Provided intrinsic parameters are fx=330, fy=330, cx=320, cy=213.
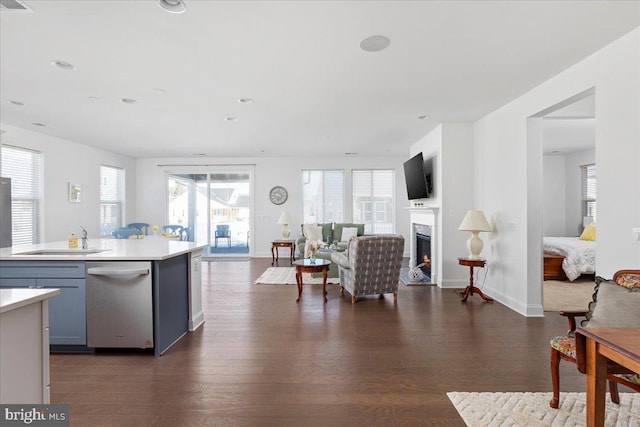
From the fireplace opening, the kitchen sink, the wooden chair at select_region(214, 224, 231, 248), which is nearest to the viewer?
the kitchen sink

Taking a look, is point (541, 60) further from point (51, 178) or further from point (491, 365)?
point (51, 178)

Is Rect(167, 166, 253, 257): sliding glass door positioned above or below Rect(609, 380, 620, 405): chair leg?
above

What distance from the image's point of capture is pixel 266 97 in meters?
3.98

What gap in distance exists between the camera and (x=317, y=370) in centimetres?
262

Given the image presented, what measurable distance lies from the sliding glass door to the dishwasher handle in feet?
19.4

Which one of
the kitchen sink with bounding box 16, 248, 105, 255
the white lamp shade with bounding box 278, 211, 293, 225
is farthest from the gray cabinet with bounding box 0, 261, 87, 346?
the white lamp shade with bounding box 278, 211, 293, 225

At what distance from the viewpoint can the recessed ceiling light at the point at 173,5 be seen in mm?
2121

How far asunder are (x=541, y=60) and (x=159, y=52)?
11.1 ft

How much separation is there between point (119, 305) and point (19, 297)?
1582 mm

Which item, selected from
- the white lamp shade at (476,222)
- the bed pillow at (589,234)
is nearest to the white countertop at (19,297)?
the white lamp shade at (476,222)

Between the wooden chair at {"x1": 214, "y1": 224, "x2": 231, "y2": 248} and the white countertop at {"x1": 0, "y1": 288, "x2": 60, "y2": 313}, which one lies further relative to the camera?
the wooden chair at {"x1": 214, "y1": 224, "x2": 231, "y2": 248}

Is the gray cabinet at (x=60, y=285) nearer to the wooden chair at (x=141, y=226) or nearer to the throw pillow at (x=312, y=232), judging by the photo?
the throw pillow at (x=312, y=232)

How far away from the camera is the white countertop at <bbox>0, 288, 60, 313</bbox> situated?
136 cm

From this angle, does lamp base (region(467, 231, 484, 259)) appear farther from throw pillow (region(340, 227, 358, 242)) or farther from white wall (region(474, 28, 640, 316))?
throw pillow (region(340, 227, 358, 242))
